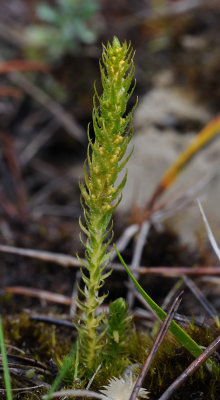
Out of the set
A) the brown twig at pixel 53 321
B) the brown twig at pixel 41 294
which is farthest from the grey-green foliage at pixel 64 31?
the brown twig at pixel 53 321

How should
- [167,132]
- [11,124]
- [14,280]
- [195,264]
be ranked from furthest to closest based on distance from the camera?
[11,124], [167,132], [195,264], [14,280]

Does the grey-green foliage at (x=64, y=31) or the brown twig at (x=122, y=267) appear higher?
the grey-green foliage at (x=64, y=31)

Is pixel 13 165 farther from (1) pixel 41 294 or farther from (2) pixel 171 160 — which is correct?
(1) pixel 41 294

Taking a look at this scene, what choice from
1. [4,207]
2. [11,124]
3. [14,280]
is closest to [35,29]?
[11,124]

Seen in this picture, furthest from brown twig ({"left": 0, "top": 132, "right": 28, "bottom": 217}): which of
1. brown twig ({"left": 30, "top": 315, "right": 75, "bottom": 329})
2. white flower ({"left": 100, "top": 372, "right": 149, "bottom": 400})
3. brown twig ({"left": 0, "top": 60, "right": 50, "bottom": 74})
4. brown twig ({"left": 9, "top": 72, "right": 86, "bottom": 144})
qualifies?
white flower ({"left": 100, "top": 372, "right": 149, "bottom": 400})

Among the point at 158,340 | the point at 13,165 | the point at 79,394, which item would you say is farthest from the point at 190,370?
Answer: the point at 13,165

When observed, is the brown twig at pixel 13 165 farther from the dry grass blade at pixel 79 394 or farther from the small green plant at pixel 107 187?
the dry grass blade at pixel 79 394

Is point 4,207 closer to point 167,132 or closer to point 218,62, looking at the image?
point 167,132
